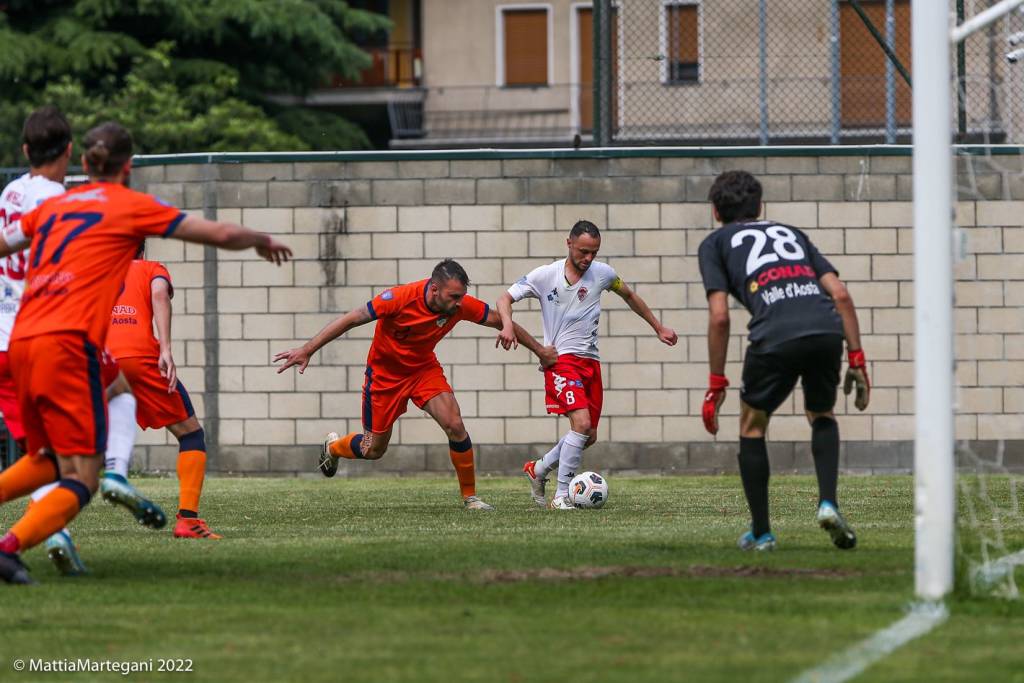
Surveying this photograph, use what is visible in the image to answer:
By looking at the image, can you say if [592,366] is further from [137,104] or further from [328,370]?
[137,104]

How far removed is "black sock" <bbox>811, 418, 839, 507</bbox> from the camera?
7.89 meters

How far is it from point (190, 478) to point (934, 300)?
4727 mm

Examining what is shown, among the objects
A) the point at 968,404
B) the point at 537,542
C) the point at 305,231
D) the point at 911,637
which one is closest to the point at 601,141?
the point at 305,231

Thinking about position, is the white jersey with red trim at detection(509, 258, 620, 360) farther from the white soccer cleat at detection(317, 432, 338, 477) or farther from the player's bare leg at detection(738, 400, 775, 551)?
the player's bare leg at detection(738, 400, 775, 551)

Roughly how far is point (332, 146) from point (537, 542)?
86.4 ft

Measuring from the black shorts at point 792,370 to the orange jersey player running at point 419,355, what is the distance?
312 centimetres

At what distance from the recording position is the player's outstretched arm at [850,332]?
7.84m

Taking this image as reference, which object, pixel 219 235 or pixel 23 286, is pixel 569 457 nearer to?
pixel 23 286

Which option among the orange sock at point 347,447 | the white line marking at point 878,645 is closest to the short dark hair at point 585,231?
the orange sock at point 347,447

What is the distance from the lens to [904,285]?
15711 mm

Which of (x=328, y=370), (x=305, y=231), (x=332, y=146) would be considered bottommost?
(x=328, y=370)

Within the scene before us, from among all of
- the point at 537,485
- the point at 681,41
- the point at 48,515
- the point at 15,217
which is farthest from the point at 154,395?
the point at 681,41

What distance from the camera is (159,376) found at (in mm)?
9477

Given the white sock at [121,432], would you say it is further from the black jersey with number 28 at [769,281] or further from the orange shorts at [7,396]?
the black jersey with number 28 at [769,281]
